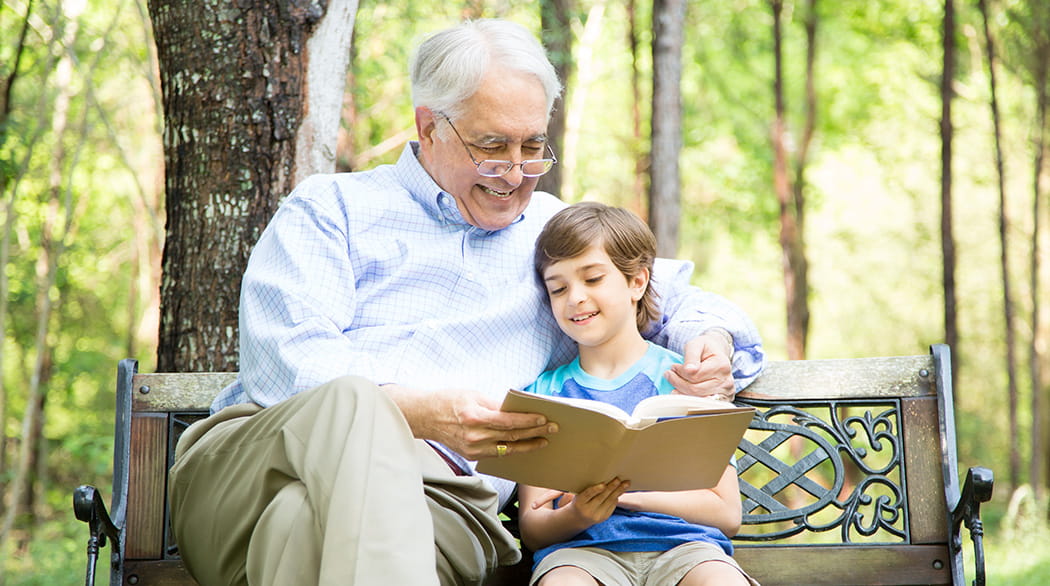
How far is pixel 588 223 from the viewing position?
2.72 metres

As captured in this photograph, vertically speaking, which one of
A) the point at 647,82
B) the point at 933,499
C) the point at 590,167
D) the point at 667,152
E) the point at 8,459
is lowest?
the point at 8,459

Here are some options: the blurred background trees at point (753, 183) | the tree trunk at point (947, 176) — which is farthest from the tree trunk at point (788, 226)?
the tree trunk at point (947, 176)

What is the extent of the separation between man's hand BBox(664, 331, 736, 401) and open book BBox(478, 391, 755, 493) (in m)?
0.32

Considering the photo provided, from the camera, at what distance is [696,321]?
110 inches

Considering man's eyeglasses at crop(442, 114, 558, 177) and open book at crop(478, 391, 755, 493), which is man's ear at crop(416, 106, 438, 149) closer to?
man's eyeglasses at crop(442, 114, 558, 177)

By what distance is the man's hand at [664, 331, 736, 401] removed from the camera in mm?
2604

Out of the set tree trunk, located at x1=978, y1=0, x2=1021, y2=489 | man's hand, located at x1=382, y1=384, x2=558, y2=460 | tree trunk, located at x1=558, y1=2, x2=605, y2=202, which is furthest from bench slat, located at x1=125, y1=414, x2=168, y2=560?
tree trunk, located at x1=558, y1=2, x2=605, y2=202

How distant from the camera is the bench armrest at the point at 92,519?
2.45 meters

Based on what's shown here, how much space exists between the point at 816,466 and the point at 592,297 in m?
0.76

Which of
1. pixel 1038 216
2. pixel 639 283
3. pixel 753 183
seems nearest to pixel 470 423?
pixel 639 283

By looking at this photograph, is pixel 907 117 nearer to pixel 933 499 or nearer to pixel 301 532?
pixel 933 499

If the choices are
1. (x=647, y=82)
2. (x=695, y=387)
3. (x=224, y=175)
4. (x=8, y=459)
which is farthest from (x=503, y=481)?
(x=647, y=82)

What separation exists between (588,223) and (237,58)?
4.45 ft

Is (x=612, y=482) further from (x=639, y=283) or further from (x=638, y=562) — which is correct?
(x=639, y=283)
